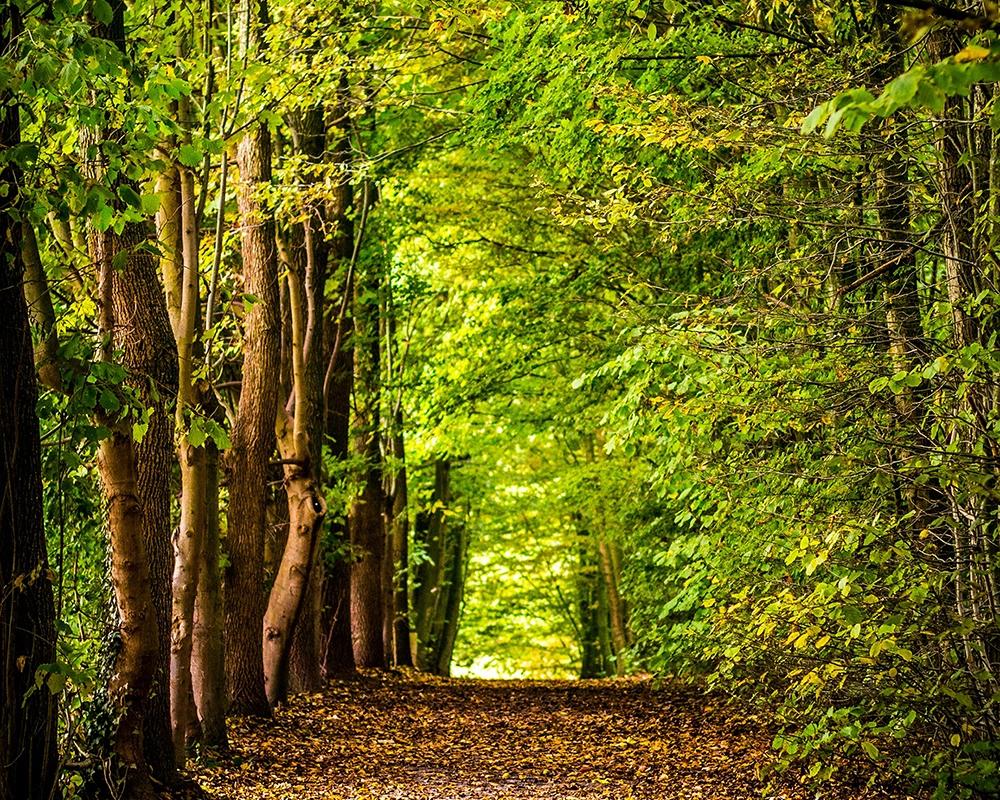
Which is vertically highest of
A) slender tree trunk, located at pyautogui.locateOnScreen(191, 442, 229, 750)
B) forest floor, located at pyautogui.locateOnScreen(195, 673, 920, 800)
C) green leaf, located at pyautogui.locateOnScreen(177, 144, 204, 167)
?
green leaf, located at pyautogui.locateOnScreen(177, 144, 204, 167)

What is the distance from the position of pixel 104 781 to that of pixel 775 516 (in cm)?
486

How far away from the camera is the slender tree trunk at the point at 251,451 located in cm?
1170

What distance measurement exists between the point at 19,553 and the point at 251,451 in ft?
21.1

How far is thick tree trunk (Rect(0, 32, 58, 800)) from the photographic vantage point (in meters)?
5.20

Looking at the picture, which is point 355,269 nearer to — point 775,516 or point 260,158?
point 260,158

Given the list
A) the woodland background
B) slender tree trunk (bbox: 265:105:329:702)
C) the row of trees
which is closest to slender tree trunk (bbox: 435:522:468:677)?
the row of trees

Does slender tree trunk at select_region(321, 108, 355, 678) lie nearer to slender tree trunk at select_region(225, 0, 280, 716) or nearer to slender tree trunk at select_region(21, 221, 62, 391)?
slender tree trunk at select_region(225, 0, 280, 716)

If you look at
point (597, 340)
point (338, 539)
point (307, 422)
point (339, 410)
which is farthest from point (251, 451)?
point (597, 340)

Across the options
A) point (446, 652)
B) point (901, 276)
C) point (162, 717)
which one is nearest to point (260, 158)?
point (162, 717)

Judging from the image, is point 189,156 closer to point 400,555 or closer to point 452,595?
point 400,555

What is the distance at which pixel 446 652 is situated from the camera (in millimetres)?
24453

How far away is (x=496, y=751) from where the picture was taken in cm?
1205

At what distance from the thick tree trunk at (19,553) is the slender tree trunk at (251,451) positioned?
6217 mm

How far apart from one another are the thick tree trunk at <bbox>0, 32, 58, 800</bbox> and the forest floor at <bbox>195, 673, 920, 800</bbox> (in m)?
3.69
